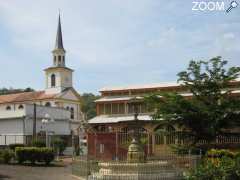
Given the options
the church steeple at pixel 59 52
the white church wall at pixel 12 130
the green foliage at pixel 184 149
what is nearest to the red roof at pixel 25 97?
the church steeple at pixel 59 52

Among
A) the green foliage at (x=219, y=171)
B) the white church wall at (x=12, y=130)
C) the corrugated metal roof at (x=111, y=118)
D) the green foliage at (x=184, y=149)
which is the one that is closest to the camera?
the green foliage at (x=219, y=171)

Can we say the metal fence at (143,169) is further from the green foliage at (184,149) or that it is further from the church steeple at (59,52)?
the church steeple at (59,52)

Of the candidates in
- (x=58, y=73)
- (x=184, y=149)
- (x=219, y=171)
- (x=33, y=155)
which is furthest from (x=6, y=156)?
(x=58, y=73)

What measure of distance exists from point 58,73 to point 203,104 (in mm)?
55105

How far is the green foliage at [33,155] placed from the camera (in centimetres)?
2739

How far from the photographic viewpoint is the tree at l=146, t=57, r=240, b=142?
25.7 m

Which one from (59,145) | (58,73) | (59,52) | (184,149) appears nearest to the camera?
(184,149)

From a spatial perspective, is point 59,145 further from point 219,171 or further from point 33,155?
point 219,171

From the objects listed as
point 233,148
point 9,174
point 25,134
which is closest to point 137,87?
point 25,134

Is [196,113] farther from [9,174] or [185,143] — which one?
[9,174]

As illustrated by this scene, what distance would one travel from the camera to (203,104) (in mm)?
26172

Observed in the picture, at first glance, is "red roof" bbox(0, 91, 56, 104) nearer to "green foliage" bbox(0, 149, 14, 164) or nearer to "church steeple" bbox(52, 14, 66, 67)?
"church steeple" bbox(52, 14, 66, 67)

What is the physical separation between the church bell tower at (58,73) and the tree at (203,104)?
5213cm

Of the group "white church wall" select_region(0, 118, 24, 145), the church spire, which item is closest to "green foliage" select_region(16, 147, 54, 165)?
"white church wall" select_region(0, 118, 24, 145)
